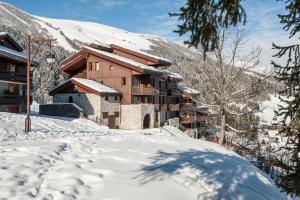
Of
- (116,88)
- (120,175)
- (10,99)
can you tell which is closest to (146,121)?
(116,88)

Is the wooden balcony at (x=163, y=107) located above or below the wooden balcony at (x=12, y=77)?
below

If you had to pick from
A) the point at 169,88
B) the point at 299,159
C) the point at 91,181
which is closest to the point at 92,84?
the point at 169,88

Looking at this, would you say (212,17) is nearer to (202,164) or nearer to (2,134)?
(202,164)

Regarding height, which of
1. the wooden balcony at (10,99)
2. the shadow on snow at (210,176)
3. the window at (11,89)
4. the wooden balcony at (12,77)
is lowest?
the shadow on snow at (210,176)

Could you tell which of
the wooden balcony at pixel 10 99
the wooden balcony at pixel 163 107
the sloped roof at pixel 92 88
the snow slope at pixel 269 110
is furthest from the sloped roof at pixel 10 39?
the snow slope at pixel 269 110

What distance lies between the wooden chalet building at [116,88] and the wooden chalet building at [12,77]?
658 centimetres

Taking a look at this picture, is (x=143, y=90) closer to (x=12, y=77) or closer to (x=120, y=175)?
(x=12, y=77)

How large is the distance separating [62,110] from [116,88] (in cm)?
779

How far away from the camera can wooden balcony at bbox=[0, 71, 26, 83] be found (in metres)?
30.6

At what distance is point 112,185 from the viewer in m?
8.54

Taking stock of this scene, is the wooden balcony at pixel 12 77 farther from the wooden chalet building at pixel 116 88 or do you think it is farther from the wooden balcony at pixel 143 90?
the wooden balcony at pixel 143 90

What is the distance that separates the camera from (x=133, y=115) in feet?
136

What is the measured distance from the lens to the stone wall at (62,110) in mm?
37844

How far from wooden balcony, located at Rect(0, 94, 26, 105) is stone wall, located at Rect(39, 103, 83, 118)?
18.3 feet
